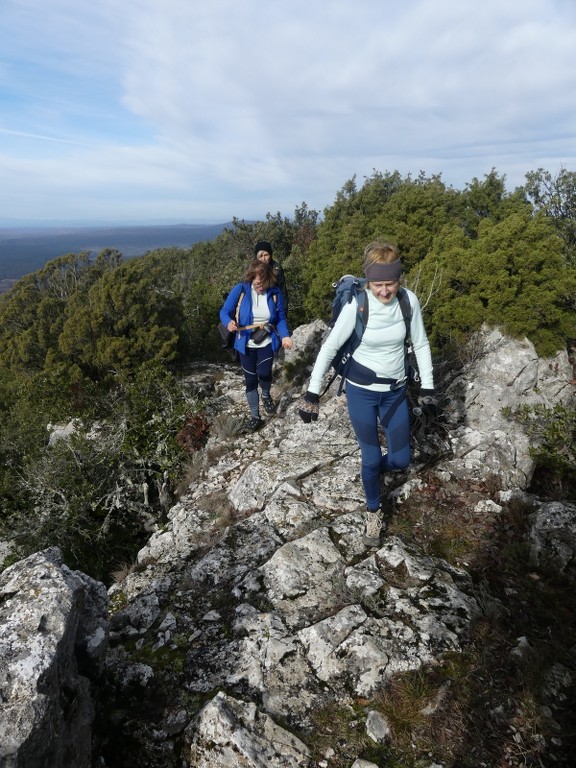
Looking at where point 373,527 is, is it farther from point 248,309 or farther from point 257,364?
point 248,309

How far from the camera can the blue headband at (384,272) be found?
346 cm

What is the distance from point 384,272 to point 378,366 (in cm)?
82

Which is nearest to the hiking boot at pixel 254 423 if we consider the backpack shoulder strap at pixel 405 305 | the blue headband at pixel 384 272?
the backpack shoulder strap at pixel 405 305

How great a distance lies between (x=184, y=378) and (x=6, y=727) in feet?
28.2

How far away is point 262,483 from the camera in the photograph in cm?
578

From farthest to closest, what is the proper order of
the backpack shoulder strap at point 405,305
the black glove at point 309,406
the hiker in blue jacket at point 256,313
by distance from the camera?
the hiker in blue jacket at point 256,313
the black glove at point 309,406
the backpack shoulder strap at point 405,305

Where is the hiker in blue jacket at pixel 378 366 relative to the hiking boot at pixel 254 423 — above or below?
above

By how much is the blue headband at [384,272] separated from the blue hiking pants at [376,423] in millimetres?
1008

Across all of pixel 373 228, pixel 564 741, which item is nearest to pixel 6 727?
pixel 564 741

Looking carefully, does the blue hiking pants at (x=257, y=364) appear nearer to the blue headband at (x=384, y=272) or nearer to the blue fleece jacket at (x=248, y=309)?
the blue fleece jacket at (x=248, y=309)

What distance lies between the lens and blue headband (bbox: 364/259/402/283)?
3.46 metres

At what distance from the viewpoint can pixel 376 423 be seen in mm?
4059

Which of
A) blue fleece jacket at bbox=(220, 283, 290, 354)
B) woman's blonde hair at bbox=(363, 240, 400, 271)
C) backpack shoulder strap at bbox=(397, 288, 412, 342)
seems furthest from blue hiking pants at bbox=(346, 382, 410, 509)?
blue fleece jacket at bbox=(220, 283, 290, 354)

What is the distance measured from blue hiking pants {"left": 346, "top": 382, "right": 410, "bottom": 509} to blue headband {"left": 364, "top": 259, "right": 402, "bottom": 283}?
1008mm
